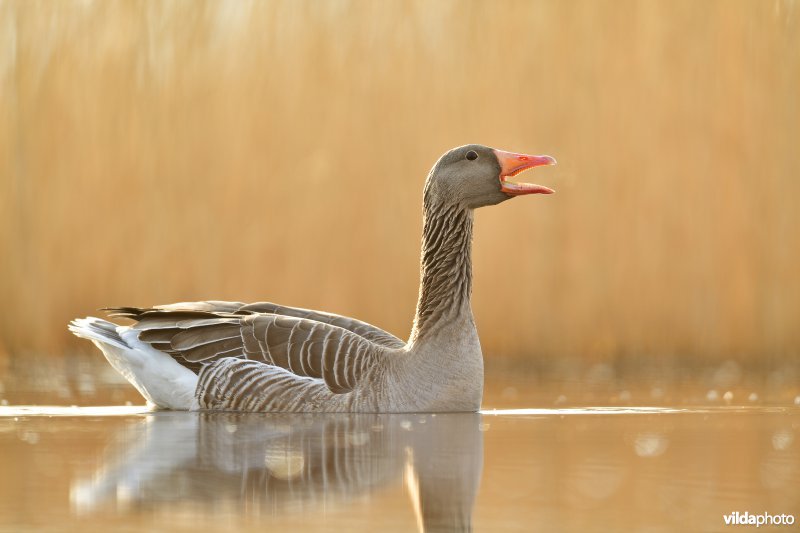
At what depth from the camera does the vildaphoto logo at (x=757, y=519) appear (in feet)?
12.7

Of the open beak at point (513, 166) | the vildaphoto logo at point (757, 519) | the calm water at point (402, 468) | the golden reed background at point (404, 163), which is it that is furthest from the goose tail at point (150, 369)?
the vildaphoto logo at point (757, 519)

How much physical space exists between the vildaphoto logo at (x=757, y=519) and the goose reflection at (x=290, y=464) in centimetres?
82

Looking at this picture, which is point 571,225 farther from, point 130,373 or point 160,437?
point 160,437

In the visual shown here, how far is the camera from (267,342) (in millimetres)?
7320

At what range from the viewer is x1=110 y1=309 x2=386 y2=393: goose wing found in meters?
7.12

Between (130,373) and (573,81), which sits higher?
(573,81)

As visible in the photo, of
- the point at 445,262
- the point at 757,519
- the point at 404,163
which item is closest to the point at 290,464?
the point at 757,519

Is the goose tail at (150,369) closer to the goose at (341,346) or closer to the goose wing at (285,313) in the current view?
the goose at (341,346)

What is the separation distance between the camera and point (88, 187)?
9656 mm

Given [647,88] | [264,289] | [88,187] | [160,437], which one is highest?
[647,88]

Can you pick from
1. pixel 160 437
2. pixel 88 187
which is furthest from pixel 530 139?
pixel 160 437

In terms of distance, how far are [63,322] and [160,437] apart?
3.84 metres

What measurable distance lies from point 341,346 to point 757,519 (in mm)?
3589

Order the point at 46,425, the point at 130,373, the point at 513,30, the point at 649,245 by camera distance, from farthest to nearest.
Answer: the point at 513,30 → the point at 649,245 → the point at 130,373 → the point at 46,425
